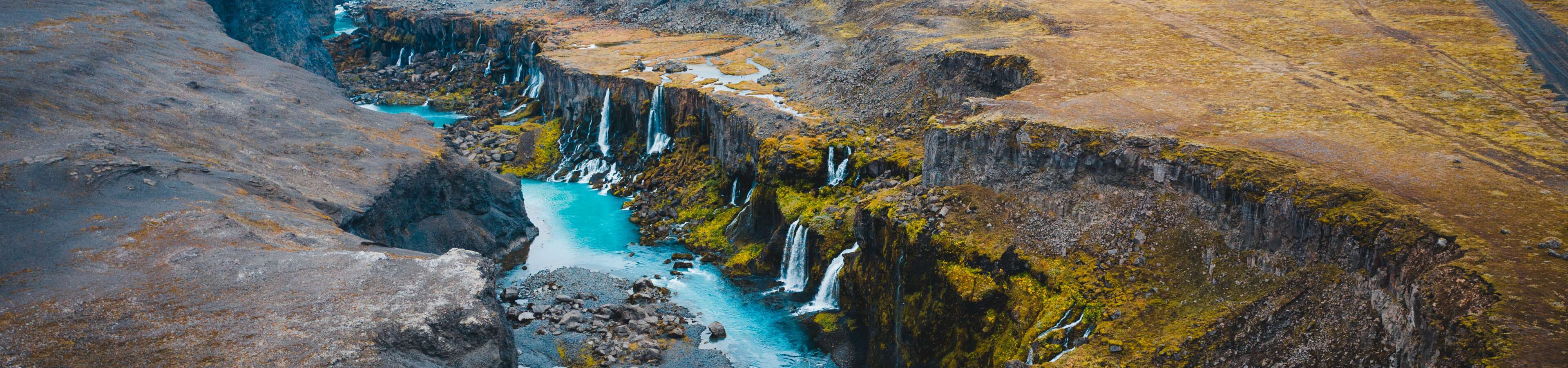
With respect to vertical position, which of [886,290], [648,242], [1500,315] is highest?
[1500,315]

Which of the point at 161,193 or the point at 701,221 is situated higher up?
the point at 161,193

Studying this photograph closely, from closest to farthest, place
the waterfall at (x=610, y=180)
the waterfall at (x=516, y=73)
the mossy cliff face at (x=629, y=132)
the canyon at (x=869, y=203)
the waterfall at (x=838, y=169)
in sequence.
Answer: the canyon at (x=869, y=203) → the waterfall at (x=838, y=169) → the mossy cliff face at (x=629, y=132) → the waterfall at (x=610, y=180) → the waterfall at (x=516, y=73)

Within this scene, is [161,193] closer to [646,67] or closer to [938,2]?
[646,67]

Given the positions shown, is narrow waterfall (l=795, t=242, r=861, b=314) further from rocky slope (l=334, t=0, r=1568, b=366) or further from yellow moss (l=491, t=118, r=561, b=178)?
yellow moss (l=491, t=118, r=561, b=178)

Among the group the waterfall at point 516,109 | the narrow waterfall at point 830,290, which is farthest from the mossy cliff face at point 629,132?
the narrow waterfall at point 830,290

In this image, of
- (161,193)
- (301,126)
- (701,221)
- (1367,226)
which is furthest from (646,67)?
(1367,226)

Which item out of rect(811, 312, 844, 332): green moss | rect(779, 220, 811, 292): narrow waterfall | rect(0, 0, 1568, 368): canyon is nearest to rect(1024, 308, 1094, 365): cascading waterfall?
rect(0, 0, 1568, 368): canyon

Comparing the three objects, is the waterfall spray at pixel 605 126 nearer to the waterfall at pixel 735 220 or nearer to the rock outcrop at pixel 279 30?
the waterfall at pixel 735 220
